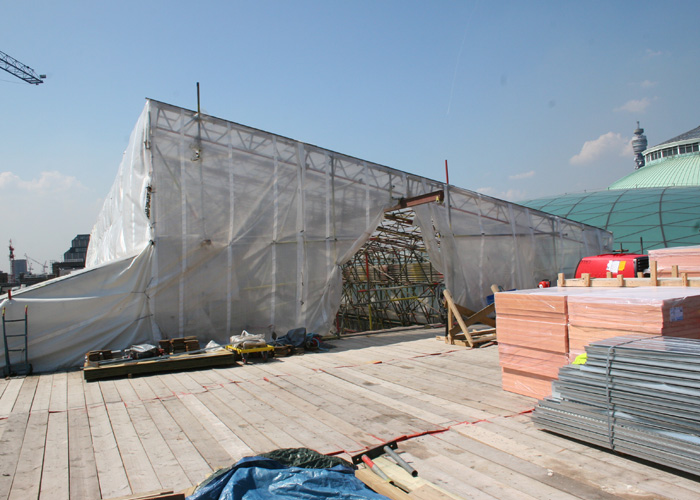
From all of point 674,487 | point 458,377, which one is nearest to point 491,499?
point 674,487

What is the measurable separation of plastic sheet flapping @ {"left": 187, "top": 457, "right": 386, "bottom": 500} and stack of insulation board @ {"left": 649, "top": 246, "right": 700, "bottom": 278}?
8.93 m

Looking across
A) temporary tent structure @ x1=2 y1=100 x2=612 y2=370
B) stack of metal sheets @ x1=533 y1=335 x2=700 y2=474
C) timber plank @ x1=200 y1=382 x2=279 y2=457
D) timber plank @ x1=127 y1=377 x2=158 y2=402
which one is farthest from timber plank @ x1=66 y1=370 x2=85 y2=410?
stack of metal sheets @ x1=533 y1=335 x2=700 y2=474

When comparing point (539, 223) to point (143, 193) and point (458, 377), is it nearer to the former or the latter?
point (458, 377)

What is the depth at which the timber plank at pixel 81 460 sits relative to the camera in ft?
13.0

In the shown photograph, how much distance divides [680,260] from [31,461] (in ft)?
38.4

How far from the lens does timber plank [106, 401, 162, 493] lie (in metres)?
4.04

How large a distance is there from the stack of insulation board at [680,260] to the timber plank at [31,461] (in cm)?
1075

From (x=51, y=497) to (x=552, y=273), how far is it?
1669cm

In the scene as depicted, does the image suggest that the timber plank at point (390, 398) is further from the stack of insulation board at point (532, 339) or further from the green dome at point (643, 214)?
the green dome at point (643, 214)

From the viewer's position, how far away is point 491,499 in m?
3.62

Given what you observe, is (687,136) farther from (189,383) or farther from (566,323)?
(189,383)

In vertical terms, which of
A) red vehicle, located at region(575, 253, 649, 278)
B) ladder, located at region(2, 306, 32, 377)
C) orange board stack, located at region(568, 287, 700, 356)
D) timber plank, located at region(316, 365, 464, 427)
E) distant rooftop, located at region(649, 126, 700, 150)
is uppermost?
distant rooftop, located at region(649, 126, 700, 150)

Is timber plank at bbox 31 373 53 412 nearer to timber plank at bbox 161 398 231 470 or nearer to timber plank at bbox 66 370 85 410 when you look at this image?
timber plank at bbox 66 370 85 410

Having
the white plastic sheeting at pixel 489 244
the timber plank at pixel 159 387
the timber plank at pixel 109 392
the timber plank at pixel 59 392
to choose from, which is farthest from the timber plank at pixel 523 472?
the white plastic sheeting at pixel 489 244
